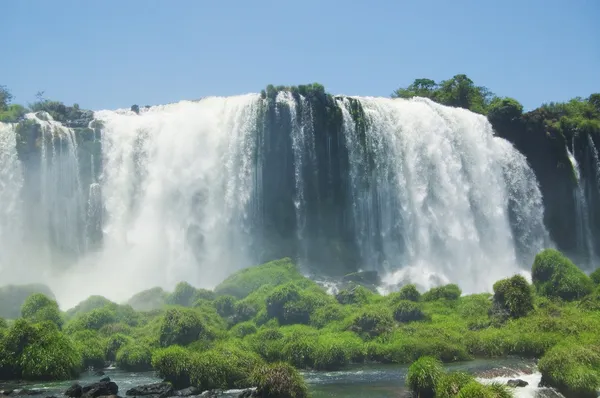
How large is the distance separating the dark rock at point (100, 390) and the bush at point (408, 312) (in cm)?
1628

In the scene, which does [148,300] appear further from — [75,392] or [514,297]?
[514,297]

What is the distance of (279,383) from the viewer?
2050 centimetres

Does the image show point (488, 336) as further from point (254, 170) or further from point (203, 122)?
point (203, 122)

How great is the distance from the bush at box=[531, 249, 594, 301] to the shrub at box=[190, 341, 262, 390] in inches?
816

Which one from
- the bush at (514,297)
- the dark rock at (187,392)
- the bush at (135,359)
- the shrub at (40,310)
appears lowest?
the dark rock at (187,392)

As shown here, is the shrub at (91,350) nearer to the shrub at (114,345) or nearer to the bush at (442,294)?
the shrub at (114,345)

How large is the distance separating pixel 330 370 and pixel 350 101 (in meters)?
29.3

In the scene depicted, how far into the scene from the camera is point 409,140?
52500 mm

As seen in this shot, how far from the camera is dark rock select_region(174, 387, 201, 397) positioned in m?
22.5

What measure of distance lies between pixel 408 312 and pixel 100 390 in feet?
56.4

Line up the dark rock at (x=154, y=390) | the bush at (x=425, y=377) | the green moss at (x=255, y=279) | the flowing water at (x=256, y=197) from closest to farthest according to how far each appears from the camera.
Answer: the bush at (x=425, y=377)
the dark rock at (x=154, y=390)
the green moss at (x=255, y=279)
the flowing water at (x=256, y=197)

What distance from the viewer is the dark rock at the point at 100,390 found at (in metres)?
21.5

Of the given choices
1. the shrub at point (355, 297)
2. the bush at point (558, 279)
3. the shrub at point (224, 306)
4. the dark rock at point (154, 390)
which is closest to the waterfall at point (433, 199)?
the shrub at point (355, 297)

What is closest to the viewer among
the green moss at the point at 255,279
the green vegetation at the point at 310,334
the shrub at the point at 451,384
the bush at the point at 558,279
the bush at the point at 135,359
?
the shrub at the point at 451,384
